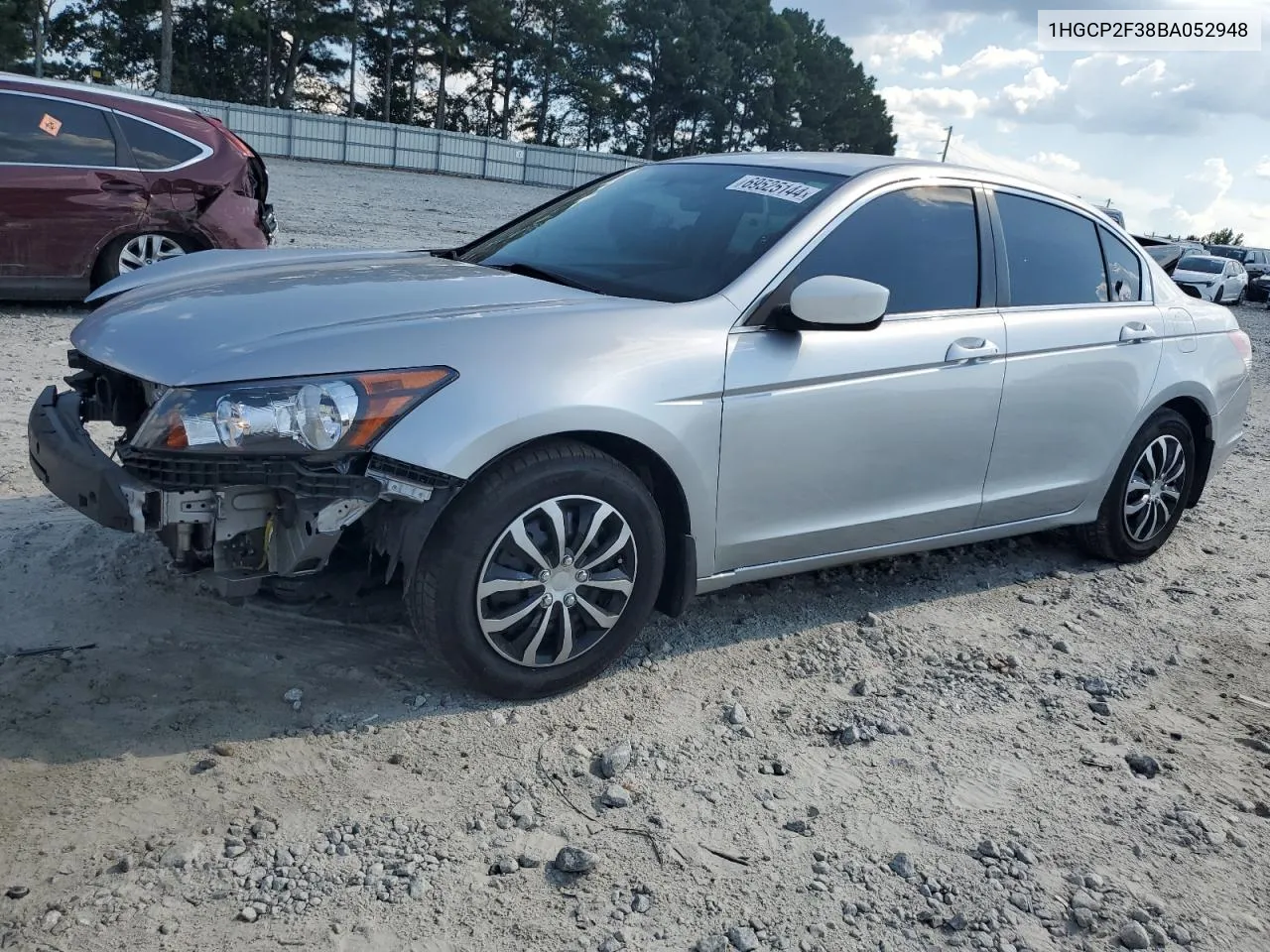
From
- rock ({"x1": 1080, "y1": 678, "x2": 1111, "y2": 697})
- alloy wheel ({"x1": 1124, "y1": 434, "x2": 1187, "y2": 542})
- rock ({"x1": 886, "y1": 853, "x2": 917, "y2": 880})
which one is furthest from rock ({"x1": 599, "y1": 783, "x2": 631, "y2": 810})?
alloy wheel ({"x1": 1124, "y1": 434, "x2": 1187, "y2": 542})

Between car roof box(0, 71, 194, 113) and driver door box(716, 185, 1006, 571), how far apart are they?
6660 mm

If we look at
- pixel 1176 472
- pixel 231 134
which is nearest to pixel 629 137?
pixel 231 134

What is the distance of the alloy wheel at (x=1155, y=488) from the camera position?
5000 millimetres

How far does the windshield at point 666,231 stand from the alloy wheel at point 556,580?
80 cm

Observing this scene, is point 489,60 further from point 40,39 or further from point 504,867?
point 504,867

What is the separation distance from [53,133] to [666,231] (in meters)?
6.10

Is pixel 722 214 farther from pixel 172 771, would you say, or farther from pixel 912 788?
pixel 172 771

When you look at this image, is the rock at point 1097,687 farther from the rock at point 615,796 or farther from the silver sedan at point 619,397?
the rock at point 615,796

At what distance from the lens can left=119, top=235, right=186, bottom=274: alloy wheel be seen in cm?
830

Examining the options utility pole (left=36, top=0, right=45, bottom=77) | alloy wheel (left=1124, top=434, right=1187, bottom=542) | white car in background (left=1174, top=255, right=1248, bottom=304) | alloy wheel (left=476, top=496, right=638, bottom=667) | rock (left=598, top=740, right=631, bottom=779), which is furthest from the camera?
utility pole (left=36, top=0, right=45, bottom=77)

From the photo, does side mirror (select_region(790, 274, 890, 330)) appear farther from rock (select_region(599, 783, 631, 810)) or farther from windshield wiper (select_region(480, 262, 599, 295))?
rock (select_region(599, 783, 631, 810))

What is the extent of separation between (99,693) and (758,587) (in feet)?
7.77

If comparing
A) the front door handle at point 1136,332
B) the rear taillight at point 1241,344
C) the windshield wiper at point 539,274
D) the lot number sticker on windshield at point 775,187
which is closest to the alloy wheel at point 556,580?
the windshield wiper at point 539,274

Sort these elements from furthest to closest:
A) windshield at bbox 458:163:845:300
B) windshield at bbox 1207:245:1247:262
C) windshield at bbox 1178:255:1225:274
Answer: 1. windshield at bbox 1207:245:1247:262
2. windshield at bbox 1178:255:1225:274
3. windshield at bbox 458:163:845:300
